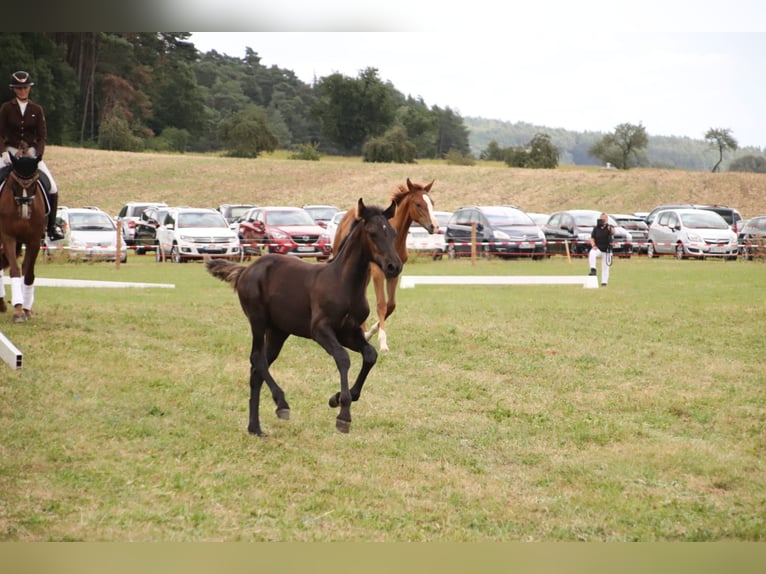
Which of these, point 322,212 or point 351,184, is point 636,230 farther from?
point 351,184

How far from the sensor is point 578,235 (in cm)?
3916

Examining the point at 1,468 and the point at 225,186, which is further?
the point at 225,186

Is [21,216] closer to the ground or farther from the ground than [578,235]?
farther from the ground

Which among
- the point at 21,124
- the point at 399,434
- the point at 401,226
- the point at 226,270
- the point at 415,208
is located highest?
the point at 21,124

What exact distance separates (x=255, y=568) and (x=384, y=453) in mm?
3160

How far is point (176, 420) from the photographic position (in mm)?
9555

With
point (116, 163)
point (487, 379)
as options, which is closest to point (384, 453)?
point (487, 379)

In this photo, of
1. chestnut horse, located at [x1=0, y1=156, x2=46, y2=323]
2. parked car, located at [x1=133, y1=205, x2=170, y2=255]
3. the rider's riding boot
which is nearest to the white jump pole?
chestnut horse, located at [x1=0, y1=156, x2=46, y2=323]

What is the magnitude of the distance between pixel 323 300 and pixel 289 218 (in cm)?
2753

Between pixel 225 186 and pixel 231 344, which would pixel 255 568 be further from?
Result: pixel 225 186

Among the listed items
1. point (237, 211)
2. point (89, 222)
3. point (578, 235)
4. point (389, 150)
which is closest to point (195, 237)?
point (89, 222)

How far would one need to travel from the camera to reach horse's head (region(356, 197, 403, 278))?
8.35 metres

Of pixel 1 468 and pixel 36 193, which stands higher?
pixel 36 193

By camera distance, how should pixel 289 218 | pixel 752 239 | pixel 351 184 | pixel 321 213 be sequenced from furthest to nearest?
pixel 351 184 < pixel 321 213 < pixel 752 239 < pixel 289 218
